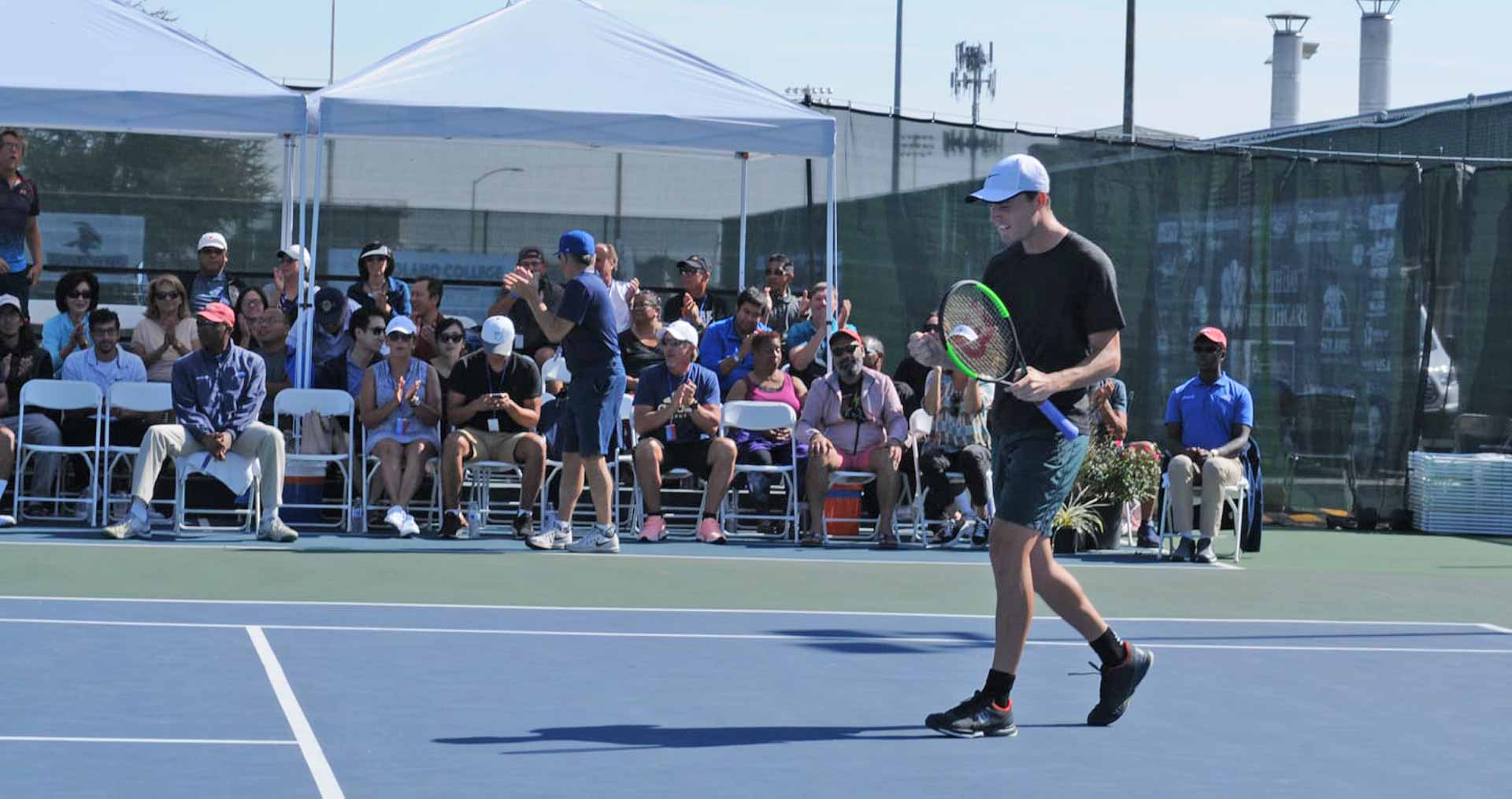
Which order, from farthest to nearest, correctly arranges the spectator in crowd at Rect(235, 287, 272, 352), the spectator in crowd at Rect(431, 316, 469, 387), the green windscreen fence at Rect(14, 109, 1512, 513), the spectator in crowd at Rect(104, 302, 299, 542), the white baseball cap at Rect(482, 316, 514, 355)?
the green windscreen fence at Rect(14, 109, 1512, 513) → the spectator in crowd at Rect(235, 287, 272, 352) → the spectator in crowd at Rect(431, 316, 469, 387) → the white baseball cap at Rect(482, 316, 514, 355) → the spectator in crowd at Rect(104, 302, 299, 542)

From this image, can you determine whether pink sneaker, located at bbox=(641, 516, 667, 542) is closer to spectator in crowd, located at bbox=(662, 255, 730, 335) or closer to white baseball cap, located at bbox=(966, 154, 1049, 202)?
spectator in crowd, located at bbox=(662, 255, 730, 335)

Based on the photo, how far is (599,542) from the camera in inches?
456

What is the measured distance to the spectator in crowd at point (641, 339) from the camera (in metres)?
13.5

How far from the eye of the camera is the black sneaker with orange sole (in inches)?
229

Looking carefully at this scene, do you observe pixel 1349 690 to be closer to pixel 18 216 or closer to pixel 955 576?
pixel 955 576

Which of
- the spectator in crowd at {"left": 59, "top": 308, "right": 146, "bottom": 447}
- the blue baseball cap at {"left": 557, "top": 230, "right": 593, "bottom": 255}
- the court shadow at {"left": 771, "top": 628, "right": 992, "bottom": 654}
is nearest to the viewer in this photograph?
the court shadow at {"left": 771, "top": 628, "right": 992, "bottom": 654}

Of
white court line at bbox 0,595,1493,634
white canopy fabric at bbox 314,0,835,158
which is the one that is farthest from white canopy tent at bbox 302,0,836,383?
white court line at bbox 0,595,1493,634

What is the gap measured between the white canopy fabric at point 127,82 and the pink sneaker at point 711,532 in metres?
3.52

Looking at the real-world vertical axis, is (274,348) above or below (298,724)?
above

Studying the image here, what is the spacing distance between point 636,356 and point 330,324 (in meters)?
2.01

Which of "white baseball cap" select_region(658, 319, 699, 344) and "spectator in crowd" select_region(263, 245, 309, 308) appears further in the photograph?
"spectator in crowd" select_region(263, 245, 309, 308)

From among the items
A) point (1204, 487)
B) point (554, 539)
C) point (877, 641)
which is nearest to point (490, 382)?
point (554, 539)

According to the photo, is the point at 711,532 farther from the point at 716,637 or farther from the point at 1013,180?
the point at 1013,180

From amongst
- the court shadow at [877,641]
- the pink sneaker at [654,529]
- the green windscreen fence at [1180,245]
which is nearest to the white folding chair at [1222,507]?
the green windscreen fence at [1180,245]
